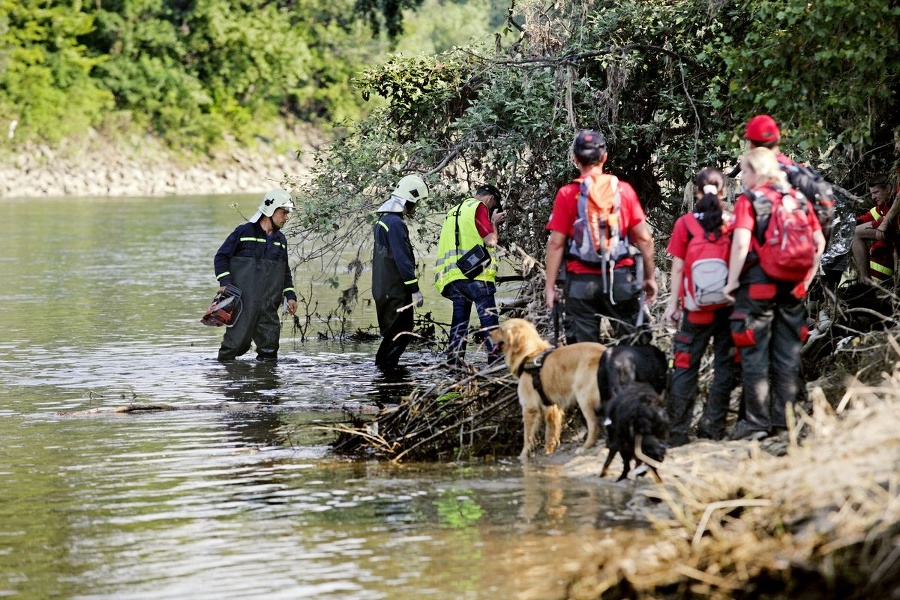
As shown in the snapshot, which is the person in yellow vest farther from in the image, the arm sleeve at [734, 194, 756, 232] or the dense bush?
the dense bush

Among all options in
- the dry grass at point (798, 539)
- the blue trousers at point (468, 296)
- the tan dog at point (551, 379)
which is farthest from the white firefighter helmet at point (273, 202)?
the dry grass at point (798, 539)

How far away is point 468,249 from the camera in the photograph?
1195 cm

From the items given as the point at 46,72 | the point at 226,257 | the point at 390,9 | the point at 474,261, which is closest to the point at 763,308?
the point at 474,261

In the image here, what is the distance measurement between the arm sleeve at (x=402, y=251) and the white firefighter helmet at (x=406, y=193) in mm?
168

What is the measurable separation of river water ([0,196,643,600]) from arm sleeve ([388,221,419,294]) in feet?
3.48

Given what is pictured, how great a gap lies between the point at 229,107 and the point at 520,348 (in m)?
49.9

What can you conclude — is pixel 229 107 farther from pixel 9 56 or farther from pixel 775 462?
pixel 775 462

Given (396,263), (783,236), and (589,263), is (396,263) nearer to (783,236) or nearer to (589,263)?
(589,263)

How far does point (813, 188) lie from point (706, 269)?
797 millimetres

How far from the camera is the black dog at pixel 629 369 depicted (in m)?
7.96

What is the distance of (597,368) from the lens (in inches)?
324

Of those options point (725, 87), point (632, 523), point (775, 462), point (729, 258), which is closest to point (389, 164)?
point (725, 87)

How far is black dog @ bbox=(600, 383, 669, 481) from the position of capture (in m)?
7.55

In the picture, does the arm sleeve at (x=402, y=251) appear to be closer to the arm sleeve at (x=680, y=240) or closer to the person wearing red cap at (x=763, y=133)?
the arm sleeve at (x=680, y=240)
